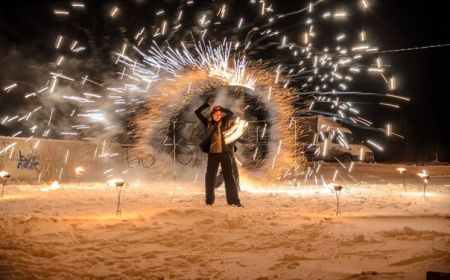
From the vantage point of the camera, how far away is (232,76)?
49.5 feet

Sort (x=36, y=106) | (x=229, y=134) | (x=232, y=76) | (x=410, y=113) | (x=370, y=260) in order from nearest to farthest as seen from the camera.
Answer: (x=370, y=260), (x=229, y=134), (x=232, y=76), (x=36, y=106), (x=410, y=113)

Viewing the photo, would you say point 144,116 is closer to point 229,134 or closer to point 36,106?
point 36,106

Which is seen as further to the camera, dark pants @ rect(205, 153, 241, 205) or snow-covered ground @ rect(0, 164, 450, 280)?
dark pants @ rect(205, 153, 241, 205)

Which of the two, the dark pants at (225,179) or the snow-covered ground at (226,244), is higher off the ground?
the dark pants at (225,179)

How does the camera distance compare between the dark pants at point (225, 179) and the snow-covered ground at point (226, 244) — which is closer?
the snow-covered ground at point (226, 244)

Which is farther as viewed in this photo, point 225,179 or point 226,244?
point 225,179

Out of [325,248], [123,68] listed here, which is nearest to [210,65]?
[123,68]

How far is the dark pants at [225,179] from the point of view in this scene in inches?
340

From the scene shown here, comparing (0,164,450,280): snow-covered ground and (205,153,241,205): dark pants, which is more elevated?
(205,153,241,205): dark pants

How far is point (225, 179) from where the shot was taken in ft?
28.8

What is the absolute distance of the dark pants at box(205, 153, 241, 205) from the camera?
340 inches

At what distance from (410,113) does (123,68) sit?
3906 centimetres

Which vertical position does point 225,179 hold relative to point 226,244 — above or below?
above

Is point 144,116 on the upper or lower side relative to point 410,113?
lower
